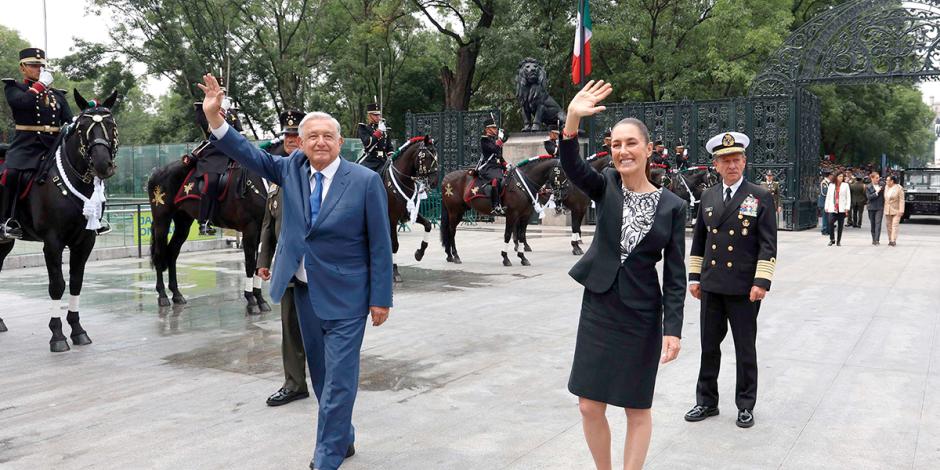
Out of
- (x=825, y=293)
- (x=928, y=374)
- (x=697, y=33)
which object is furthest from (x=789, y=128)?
(x=928, y=374)

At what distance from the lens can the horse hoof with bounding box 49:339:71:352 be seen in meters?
7.71

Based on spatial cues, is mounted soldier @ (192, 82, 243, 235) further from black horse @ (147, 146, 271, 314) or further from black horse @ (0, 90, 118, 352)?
black horse @ (0, 90, 118, 352)

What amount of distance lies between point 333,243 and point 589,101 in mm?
1594

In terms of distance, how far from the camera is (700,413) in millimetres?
5617

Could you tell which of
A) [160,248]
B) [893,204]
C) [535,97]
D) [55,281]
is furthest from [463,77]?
[55,281]

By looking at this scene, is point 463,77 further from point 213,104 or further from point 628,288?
point 628,288

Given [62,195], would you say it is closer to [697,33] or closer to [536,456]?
[536,456]

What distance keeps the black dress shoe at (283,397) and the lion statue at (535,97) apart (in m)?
18.3

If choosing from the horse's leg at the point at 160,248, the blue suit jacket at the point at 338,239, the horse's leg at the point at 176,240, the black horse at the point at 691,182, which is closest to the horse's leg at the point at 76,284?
the horse's leg at the point at 160,248

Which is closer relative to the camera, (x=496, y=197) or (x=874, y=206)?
(x=496, y=197)

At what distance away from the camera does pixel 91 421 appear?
5504 millimetres

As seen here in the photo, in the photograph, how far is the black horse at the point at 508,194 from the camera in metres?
15.2

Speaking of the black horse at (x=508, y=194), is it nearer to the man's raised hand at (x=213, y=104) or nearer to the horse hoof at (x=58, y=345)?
the horse hoof at (x=58, y=345)

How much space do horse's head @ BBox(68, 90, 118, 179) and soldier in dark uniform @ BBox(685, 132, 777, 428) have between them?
5.59m
